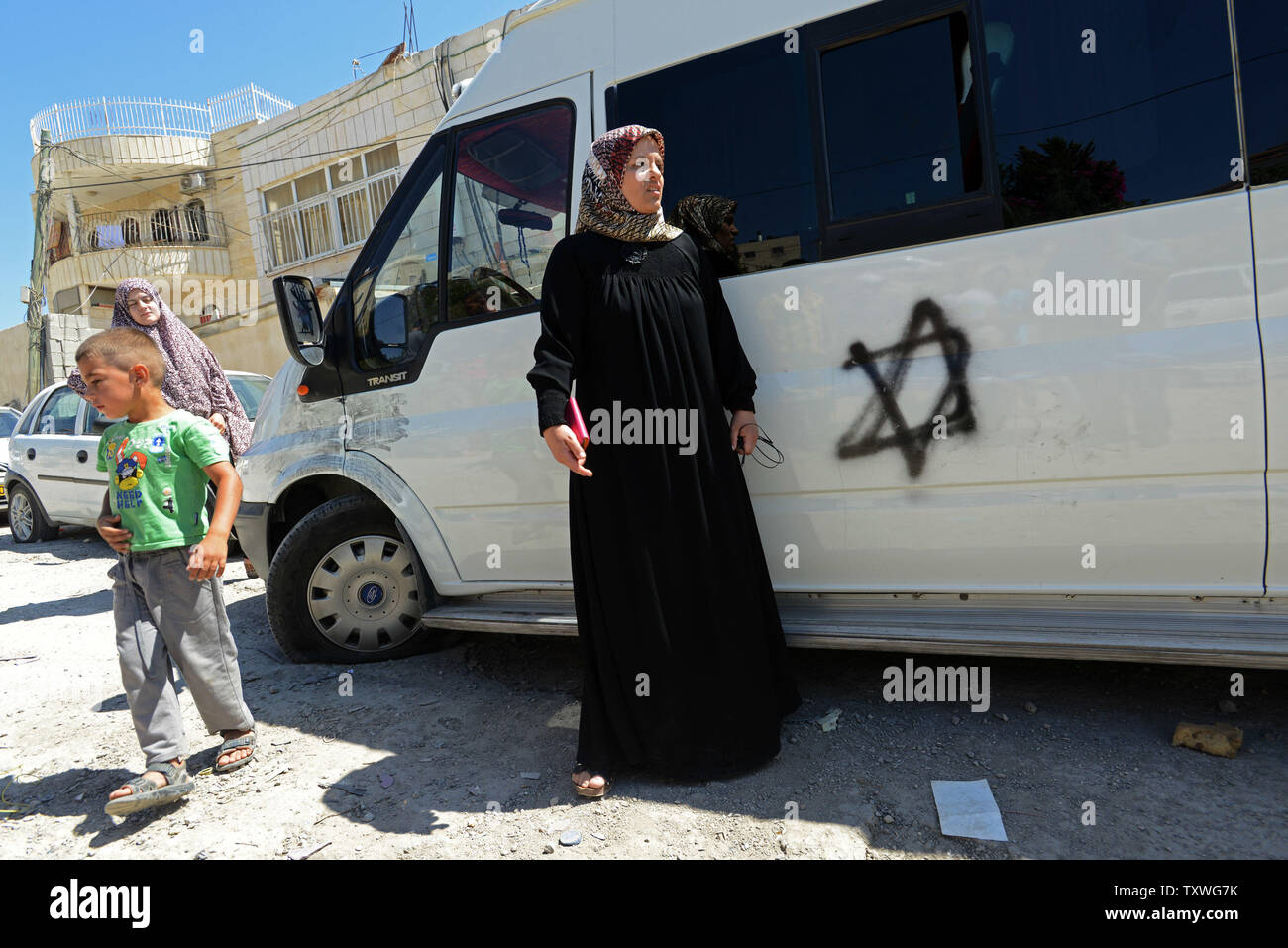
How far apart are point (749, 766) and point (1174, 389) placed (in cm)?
168

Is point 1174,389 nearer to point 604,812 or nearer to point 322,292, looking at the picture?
point 604,812

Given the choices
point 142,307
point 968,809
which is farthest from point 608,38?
point 968,809

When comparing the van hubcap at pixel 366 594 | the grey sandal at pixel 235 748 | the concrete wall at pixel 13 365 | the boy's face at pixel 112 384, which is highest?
the concrete wall at pixel 13 365

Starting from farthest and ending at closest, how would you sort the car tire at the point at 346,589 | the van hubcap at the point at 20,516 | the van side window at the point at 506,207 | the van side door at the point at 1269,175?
the van hubcap at the point at 20,516 < the car tire at the point at 346,589 < the van side window at the point at 506,207 < the van side door at the point at 1269,175

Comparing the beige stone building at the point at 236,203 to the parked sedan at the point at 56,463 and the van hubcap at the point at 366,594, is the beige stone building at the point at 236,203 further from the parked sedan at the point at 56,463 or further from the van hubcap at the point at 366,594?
the van hubcap at the point at 366,594

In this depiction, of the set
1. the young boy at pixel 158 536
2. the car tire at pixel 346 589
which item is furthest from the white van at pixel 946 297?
the young boy at pixel 158 536

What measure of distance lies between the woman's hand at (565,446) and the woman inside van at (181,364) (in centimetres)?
225

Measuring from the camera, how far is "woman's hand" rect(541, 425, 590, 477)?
2385mm

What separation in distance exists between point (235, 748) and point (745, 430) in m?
2.17

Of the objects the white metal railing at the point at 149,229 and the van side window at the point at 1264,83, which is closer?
the van side window at the point at 1264,83

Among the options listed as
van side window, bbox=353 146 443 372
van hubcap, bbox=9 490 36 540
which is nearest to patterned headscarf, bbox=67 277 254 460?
van side window, bbox=353 146 443 372

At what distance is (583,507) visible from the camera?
8.55ft

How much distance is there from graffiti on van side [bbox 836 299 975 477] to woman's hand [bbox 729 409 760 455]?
0.98ft

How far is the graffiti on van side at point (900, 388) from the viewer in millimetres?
2529
